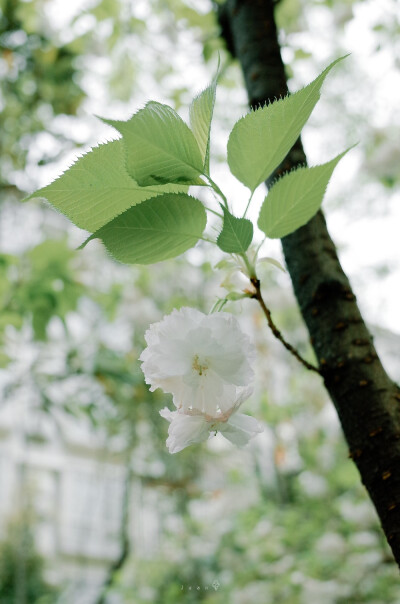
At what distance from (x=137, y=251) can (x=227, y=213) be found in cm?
6

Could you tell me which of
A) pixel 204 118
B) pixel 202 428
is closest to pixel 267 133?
pixel 204 118

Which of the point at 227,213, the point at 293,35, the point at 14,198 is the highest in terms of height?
the point at 14,198

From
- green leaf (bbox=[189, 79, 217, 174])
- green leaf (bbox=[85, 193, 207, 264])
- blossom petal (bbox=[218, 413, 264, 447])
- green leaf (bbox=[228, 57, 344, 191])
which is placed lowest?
blossom petal (bbox=[218, 413, 264, 447])

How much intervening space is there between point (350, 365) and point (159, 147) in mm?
192

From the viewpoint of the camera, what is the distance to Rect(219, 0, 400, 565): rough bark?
12.7 inches

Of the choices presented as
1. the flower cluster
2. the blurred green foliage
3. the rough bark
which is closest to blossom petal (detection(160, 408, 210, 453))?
the flower cluster

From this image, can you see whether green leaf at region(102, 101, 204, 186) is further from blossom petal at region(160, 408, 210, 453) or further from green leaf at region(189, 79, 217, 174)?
blossom petal at region(160, 408, 210, 453)

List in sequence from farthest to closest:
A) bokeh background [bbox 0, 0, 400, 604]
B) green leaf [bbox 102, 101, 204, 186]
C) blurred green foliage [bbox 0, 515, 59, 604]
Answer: blurred green foliage [bbox 0, 515, 59, 604]
bokeh background [bbox 0, 0, 400, 604]
green leaf [bbox 102, 101, 204, 186]

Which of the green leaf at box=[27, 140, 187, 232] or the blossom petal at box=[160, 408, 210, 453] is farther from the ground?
the green leaf at box=[27, 140, 187, 232]

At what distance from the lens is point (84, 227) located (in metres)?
0.31

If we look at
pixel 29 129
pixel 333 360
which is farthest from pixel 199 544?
pixel 333 360

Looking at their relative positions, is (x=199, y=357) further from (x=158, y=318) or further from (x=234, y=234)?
(x=158, y=318)

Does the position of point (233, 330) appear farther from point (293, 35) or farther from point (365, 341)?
point (293, 35)

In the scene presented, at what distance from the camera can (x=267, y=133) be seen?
0.28m
